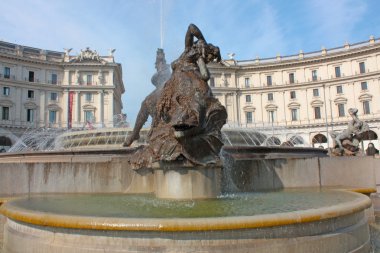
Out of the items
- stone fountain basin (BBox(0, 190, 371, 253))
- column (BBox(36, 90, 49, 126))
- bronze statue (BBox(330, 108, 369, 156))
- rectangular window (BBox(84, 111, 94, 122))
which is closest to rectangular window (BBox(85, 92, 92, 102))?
rectangular window (BBox(84, 111, 94, 122))

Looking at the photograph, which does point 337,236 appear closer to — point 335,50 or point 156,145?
point 156,145

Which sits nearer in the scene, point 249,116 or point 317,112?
point 317,112

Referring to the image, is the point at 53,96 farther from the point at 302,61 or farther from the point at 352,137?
the point at 352,137

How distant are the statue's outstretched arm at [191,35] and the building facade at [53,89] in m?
52.8

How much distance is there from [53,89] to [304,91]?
158 ft

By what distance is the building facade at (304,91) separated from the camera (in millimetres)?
62594

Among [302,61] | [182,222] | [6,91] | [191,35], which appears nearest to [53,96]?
[6,91]

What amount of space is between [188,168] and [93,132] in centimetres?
1142

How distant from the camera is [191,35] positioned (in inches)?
273

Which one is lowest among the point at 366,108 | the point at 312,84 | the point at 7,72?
the point at 366,108

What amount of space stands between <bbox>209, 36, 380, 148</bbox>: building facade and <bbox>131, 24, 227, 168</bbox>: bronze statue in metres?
55.5

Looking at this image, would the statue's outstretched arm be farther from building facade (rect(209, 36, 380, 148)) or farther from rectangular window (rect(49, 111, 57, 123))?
rectangular window (rect(49, 111, 57, 123))

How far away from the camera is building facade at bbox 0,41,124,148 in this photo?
5888 cm

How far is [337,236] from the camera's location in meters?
3.79
